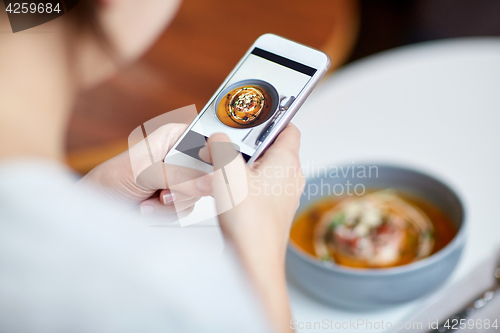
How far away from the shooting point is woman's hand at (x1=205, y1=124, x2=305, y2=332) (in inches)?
11.4

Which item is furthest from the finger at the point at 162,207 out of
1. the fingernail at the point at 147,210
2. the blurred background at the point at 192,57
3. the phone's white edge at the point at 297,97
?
the blurred background at the point at 192,57

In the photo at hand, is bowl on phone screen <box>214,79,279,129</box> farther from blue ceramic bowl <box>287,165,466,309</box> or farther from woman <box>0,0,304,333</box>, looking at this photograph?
blue ceramic bowl <box>287,165,466,309</box>

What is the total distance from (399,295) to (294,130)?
0.20 m

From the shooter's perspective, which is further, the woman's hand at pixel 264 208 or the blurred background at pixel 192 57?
the blurred background at pixel 192 57

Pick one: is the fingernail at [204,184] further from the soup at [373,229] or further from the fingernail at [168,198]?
the soup at [373,229]

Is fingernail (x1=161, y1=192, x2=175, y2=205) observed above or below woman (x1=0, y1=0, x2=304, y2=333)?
above

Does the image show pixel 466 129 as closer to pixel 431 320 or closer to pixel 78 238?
pixel 431 320

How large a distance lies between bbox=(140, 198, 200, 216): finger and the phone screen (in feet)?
0.23

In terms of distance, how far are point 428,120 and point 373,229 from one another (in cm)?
27

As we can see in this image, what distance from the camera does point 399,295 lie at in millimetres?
404

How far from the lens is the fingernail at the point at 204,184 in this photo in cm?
34

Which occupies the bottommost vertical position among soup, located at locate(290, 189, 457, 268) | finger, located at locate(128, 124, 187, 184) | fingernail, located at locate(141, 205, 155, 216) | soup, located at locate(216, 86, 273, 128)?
soup, located at locate(290, 189, 457, 268)

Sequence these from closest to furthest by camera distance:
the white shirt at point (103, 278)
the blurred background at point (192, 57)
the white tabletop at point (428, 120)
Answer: the white shirt at point (103, 278) → the white tabletop at point (428, 120) → the blurred background at point (192, 57)

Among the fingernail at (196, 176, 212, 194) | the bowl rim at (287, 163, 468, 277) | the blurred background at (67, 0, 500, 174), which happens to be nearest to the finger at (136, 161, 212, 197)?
the fingernail at (196, 176, 212, 194)
